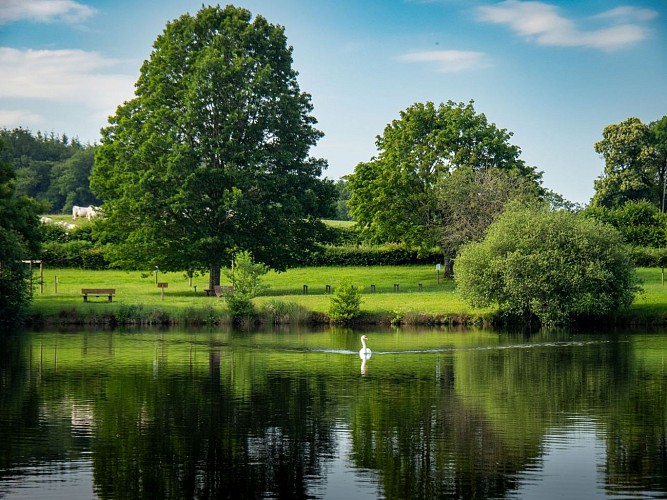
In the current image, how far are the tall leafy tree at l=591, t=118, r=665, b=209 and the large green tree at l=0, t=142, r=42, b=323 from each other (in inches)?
2995

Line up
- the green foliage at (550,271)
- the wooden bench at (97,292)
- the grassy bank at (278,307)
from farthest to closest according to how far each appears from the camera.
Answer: the wooden bench at (97,292) → the grassy bank at (278,307) → the green foliage at (550,271)

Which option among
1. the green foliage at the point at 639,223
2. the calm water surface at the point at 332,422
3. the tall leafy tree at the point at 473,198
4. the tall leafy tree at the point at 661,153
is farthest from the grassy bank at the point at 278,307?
the tall leafy tree at the point at 661,153

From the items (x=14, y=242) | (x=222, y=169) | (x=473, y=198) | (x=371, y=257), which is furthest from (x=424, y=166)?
(x=14, y=242)

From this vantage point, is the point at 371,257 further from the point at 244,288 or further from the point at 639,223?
the point at 244,288

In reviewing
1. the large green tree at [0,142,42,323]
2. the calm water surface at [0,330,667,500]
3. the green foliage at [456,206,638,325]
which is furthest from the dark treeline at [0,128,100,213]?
the calm water surface at [0,330,667,500]

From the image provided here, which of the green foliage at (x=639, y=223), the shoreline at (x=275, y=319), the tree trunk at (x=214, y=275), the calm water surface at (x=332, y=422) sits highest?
the green foliage at (x=639, y=223)

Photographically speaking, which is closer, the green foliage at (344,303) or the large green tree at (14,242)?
the large green tree at (14,242)

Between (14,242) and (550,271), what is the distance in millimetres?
33504

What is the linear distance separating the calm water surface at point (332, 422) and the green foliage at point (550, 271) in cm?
1336

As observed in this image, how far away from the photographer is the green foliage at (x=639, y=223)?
97.4m

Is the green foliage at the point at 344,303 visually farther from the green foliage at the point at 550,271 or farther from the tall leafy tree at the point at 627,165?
the tall leafy tree at the point at 627,165

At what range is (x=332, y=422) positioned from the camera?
28375 mm

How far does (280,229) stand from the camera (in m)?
75.7

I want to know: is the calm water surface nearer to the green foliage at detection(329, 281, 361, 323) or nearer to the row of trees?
the green foliage at detection(329, 281, 361, 323)
